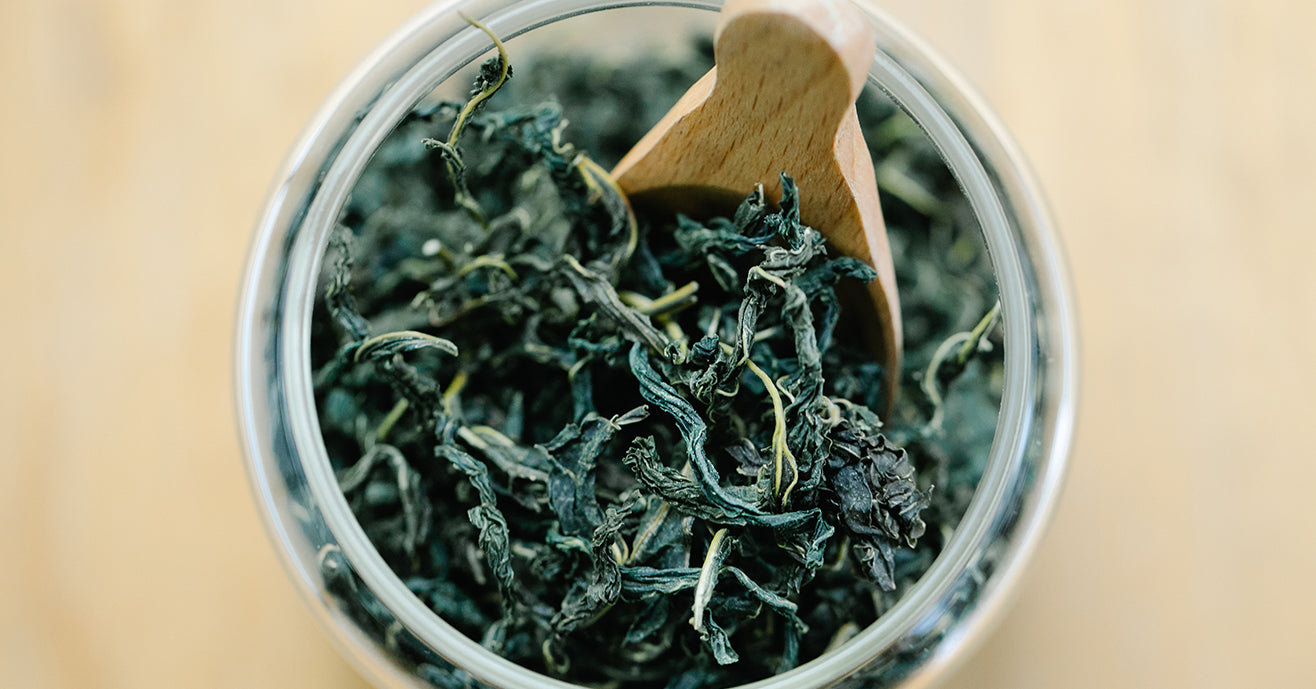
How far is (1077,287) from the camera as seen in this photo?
2.66 ft

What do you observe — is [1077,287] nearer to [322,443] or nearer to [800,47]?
[800,47]

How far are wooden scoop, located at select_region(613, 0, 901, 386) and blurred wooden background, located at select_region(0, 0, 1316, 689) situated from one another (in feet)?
0.98

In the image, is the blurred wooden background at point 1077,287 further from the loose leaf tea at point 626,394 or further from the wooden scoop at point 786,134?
the wooden scoop at point 786,134

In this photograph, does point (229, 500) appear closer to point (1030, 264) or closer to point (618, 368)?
point (618, 368)

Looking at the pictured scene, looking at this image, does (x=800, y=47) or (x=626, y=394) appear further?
(x=626, y=394)

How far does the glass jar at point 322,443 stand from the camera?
1.79ft

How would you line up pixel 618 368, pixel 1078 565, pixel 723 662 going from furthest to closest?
pixel 1078 565 → pixel 618 368 → pixel 723 662

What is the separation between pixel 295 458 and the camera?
0.57 meters

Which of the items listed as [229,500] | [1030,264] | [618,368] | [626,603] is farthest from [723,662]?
[229,500]

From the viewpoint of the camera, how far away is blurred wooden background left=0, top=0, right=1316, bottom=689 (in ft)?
2.53

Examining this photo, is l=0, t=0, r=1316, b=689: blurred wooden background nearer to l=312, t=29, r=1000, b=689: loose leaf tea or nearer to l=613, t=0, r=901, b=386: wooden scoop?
l=312, t=29, r=1000, b=689: loose leaf tea

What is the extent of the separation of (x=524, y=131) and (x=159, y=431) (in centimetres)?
41

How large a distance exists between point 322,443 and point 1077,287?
2.03 ft

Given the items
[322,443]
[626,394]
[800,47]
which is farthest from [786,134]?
[322,443]
